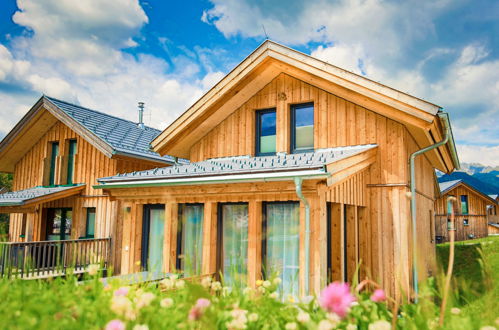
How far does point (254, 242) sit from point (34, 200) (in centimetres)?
903

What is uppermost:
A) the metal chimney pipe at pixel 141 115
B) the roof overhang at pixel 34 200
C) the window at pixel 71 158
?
the metal chimney pipe at pixel 141 115

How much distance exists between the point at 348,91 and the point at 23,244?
32.5 feet

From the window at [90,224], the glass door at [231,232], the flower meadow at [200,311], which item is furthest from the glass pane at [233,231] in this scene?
the window at [90,224]

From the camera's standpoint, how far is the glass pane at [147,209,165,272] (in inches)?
358

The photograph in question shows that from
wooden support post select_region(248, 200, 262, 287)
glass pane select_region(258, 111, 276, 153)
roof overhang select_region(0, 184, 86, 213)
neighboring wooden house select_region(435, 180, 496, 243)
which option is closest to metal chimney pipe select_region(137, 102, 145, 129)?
roof overhang select_region(0, 184, 86, 213)

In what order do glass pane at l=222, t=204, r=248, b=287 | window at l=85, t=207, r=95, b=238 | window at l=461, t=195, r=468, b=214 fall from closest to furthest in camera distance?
glass pane at l=222, t=204, r=248, b=287
window at l=85, t=207, r=95, b=238
window at l=461, t=195, r=468, b=214

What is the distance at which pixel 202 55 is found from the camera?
13406mm

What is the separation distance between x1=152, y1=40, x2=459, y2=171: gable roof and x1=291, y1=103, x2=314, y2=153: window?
76cm

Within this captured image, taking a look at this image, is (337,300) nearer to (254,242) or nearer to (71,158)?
(254,242)

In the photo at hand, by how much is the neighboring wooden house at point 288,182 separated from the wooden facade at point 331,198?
0.08 feet

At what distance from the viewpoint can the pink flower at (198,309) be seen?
6.39 ft

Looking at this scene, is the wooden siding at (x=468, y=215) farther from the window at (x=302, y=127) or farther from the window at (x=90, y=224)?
the window at (x=90, y=224)

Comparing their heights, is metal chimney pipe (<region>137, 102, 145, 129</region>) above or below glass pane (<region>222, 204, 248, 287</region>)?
above

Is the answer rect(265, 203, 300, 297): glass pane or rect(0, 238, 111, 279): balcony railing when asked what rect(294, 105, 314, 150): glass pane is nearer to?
rect(265, 203, 300, 297): glass pane
